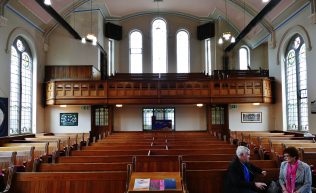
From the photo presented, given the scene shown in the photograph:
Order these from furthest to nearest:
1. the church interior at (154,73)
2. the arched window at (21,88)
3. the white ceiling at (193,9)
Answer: the white ceiling at (193,9)
the arched window at (21,88)
the church interior at (154,73)

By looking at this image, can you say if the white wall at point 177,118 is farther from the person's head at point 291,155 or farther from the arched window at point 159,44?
the person's head at point 291,155

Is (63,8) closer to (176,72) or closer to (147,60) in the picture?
(147,60)

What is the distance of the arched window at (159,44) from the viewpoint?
19.4 metres

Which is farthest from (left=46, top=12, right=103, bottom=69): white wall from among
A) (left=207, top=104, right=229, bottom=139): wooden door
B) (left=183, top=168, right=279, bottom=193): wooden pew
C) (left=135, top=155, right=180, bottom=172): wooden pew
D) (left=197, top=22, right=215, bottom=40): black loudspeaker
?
(left=183, top=168, right=279, bottom=193): wooden pew

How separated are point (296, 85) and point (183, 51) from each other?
798cm

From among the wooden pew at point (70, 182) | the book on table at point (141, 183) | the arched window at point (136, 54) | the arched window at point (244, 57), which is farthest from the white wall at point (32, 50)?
the arched window at point (244, 57)

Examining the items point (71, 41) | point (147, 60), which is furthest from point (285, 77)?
point (71, 41)

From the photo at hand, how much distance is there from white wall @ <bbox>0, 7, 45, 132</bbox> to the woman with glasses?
10.2 m

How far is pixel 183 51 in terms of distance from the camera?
770 inches

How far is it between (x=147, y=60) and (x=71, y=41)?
5345 mm

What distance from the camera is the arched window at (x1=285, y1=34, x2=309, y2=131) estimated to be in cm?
1282

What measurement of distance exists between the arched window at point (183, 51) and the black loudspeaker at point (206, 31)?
36.3 inches

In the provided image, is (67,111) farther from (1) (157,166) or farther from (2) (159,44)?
(1) (157,166)

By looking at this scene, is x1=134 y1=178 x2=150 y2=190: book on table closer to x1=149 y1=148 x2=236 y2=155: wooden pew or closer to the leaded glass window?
x1=149 y1=148 x2=236 y2=155: wooden pew
